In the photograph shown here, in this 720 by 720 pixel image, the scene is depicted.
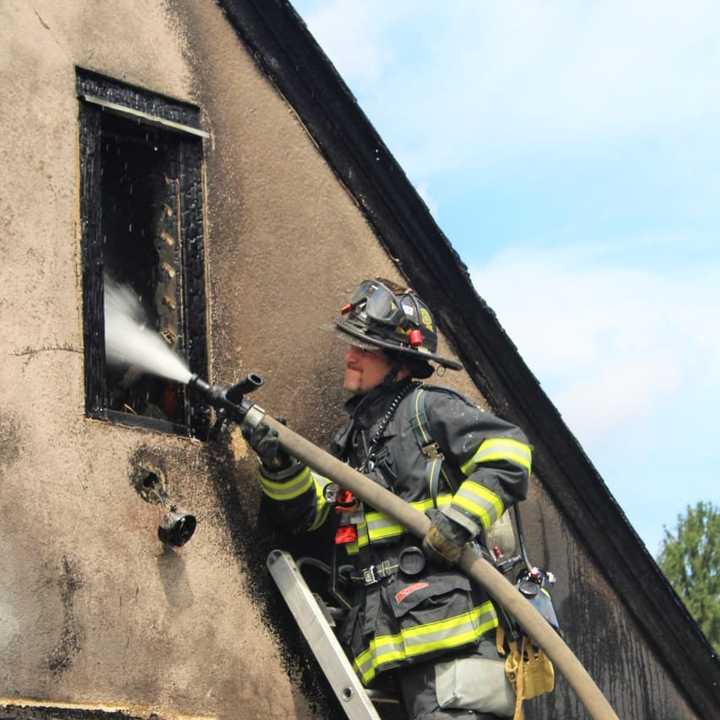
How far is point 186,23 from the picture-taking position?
7059mm

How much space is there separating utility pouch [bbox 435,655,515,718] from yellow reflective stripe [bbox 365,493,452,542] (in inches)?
22.0

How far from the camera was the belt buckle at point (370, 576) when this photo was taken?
21.1 ft

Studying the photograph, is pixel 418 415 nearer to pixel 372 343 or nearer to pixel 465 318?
pixel 372 343

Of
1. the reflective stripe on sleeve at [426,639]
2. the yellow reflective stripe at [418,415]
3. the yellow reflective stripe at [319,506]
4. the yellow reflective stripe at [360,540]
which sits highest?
the yellow reflective stripe at [418,415]

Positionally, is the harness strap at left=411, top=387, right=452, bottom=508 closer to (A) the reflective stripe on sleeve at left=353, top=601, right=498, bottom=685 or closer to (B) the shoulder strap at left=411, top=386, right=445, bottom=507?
(B) the shoulder strap at left=411, top=386, right=445, bottom=507

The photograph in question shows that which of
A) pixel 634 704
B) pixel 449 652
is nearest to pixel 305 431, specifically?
pixel 449 652

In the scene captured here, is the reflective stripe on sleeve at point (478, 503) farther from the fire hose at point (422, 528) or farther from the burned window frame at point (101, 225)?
the burned window frame at point (101, 225)

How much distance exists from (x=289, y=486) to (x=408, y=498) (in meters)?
0.49

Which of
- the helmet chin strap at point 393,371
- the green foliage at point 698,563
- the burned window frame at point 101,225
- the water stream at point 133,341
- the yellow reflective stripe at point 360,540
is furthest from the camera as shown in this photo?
the green foliage at point 698,563

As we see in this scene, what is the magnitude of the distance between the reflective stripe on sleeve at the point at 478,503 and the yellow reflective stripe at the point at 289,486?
659mm

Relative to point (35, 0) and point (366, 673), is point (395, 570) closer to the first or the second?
point (366, 673)

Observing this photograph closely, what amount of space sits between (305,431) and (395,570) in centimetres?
92

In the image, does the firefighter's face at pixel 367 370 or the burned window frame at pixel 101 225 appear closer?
the burned window frame at pixel 101 225

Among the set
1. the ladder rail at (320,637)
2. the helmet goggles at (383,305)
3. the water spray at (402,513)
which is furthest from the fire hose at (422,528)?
the helmet goggles at (383,305)
